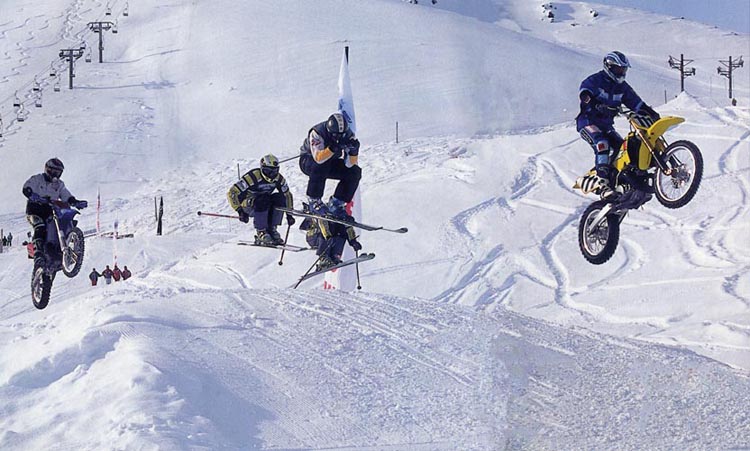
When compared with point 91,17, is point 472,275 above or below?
below

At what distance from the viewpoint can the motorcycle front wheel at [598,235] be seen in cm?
1088

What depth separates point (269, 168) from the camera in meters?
16.8

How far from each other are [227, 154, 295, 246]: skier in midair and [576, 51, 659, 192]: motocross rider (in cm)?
687

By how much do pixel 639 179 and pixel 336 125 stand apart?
5.78 m

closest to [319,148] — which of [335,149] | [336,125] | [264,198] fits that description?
[335,149]

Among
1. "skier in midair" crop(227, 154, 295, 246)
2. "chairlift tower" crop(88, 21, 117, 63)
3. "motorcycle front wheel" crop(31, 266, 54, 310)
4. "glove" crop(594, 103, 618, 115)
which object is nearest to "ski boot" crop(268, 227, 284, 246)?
"skier in midair" crop(227, 154, 295, 246)

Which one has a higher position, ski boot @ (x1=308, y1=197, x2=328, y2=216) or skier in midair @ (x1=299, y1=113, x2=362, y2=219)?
skier in midair @ (x1=299, y1=113, x2=362, y2=219)

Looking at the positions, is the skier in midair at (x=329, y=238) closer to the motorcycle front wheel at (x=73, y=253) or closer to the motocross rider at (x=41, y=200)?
the motorcycle front wheel at (x=73, y=253)

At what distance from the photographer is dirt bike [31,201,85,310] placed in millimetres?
15047

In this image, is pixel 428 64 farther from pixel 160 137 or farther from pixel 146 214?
pixel 146 214

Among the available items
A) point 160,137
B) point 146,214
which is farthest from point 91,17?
point 146,214

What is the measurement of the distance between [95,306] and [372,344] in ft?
16.3

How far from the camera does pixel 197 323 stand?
16562 millimetres

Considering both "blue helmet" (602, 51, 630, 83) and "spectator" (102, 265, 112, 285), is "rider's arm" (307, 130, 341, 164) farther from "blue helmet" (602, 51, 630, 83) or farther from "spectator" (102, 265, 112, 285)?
"spectator" (102, 265, 112, 285)
